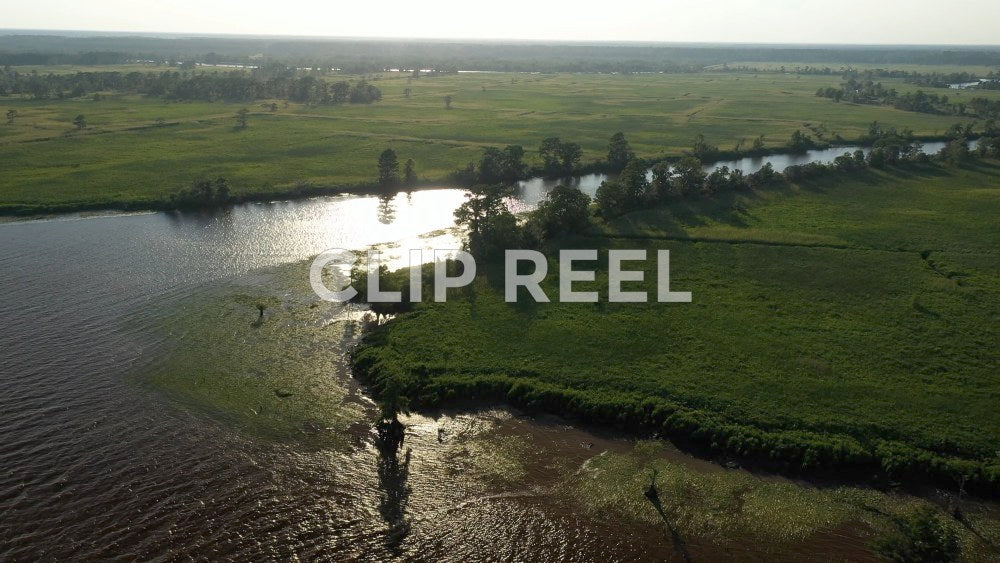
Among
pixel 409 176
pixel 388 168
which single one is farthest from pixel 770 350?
pixel 388 168

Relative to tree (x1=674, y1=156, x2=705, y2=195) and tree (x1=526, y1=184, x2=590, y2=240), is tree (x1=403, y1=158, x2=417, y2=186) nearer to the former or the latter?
tree (x1=526, y1=184, x2=590, y2=240)

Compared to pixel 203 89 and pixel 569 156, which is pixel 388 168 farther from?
pixel 203 89

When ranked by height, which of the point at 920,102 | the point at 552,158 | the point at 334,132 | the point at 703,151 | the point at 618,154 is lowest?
the point at 552,158

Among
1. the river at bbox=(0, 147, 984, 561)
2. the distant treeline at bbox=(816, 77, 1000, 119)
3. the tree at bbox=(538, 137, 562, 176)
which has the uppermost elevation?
the distant treeline at bbox=(816, 77, 1000, 119)

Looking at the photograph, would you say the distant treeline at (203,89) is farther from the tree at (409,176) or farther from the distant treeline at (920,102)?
the distant treeline at (920,102)

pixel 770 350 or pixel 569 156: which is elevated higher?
pixel 569 156

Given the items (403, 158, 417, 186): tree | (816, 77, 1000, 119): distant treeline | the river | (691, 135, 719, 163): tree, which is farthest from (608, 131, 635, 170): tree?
(816, 77, 1000, 119): distant treeline

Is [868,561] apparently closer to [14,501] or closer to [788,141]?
[14,501]
